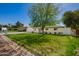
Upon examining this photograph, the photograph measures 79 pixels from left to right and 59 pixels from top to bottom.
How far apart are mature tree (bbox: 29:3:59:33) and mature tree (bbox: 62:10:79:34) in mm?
86

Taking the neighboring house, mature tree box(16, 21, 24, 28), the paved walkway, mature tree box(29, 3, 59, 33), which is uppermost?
mature tree box(29, 3, 59, 33)

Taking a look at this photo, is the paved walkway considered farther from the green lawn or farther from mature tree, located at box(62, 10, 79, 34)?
mature tree, located at box(62, 10, 79, 34)

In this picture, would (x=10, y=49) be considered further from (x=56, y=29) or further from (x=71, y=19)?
(x=71, y=19)

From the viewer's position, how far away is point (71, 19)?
5.00ft

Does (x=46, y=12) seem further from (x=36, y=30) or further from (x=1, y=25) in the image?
(x=1, y=25)

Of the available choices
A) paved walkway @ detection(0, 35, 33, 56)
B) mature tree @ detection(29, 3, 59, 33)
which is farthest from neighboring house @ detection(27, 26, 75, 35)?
paved walkway @ detection(0, 35, 33, 56)

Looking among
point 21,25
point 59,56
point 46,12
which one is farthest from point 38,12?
point 59,56

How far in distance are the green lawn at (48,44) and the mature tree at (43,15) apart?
10 cm

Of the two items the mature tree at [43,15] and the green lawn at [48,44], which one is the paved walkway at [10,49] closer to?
the green lawn at [48,44]

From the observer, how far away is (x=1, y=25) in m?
1.50

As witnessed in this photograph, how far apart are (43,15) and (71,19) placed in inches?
9.0

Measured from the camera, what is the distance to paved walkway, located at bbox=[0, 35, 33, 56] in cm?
148

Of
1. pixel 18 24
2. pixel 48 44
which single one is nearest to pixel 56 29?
pixel 48 44

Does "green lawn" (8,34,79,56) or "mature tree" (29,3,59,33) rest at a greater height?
"mature tree" (29,3,59,33)
